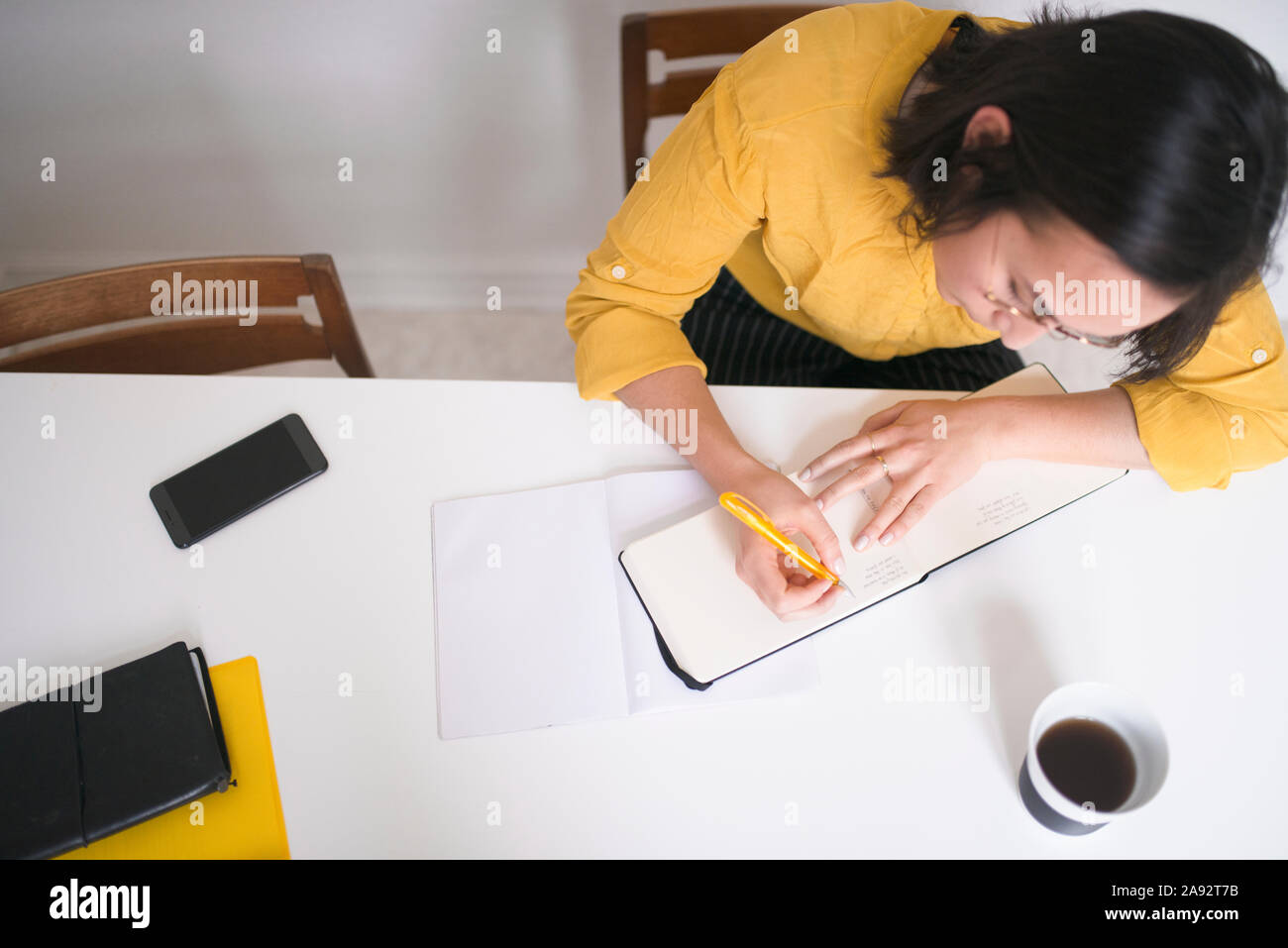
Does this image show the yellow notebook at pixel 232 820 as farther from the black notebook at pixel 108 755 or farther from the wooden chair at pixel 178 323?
the wooden chair at pixel 178 323

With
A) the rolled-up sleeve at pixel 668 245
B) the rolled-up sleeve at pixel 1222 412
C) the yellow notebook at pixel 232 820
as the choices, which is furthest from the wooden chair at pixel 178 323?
the rolled-up sleeve at pixel 1222 412

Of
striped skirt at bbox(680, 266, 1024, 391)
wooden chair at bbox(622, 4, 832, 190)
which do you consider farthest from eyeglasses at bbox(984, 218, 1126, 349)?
wooden chair at bbox(622, 4, 832, 190)

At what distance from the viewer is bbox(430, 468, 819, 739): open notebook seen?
2.34ft

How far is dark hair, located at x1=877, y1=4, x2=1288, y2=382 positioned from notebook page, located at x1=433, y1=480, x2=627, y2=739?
1.44 feet

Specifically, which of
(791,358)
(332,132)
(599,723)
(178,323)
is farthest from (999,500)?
(332,132)

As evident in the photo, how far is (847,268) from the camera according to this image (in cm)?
79

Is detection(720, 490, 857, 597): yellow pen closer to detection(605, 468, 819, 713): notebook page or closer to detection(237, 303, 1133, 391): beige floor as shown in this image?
detection(605, 468, 819, 713): notebook page

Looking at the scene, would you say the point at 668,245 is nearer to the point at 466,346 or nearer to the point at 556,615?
the point at 556,615

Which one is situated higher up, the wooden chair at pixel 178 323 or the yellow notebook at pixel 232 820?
the wooden chair at pixel 178 323

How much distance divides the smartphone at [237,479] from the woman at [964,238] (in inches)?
11.3

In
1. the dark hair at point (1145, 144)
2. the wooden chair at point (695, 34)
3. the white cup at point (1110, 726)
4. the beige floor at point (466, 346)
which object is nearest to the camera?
the dark hair at point (1145, 144)

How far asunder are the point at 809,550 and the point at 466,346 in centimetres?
112

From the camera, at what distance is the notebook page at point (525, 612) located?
2.34 ft
